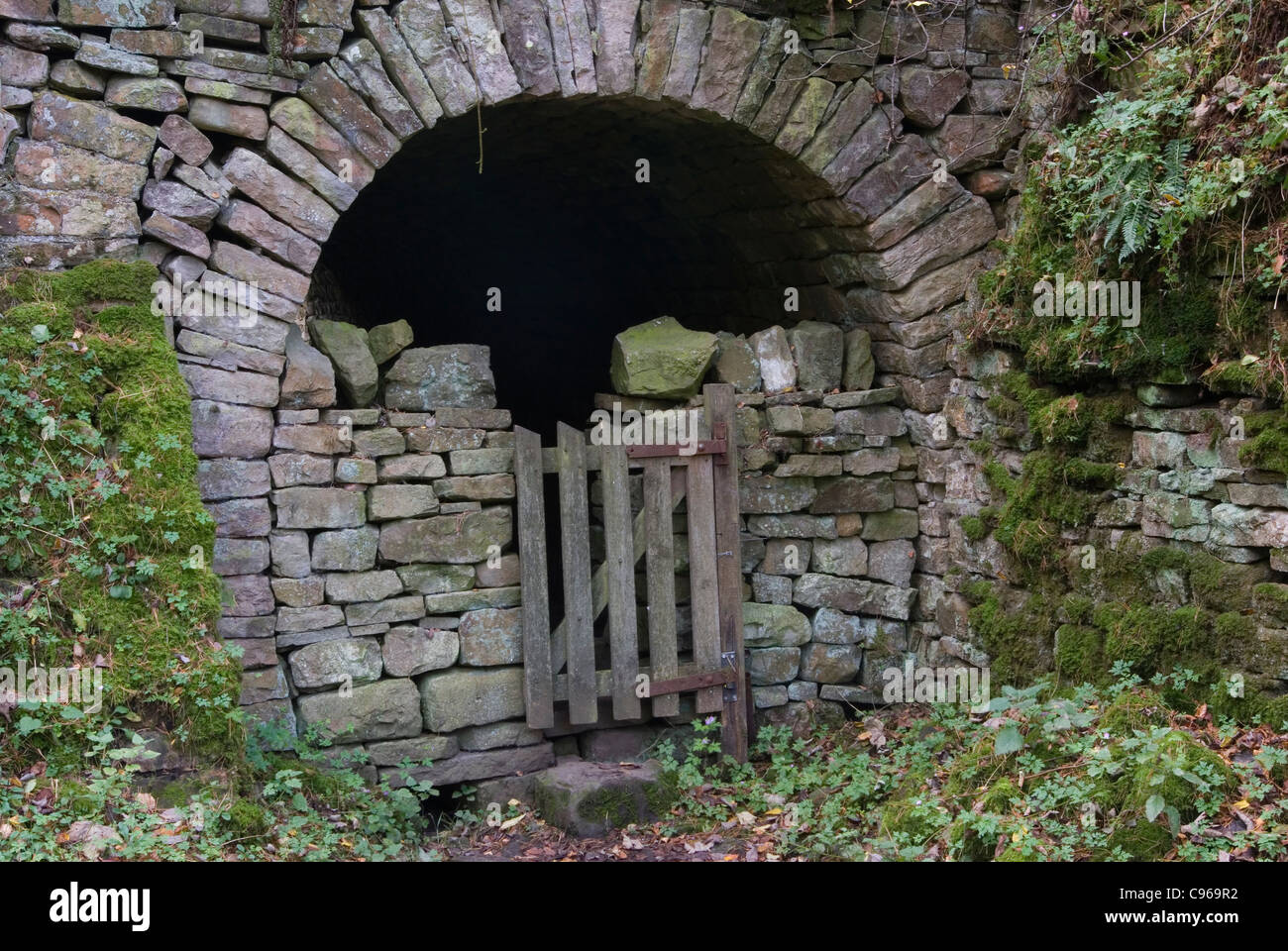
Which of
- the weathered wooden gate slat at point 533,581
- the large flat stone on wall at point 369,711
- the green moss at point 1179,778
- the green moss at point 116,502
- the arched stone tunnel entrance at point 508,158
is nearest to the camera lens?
the green moss at point 1179,778

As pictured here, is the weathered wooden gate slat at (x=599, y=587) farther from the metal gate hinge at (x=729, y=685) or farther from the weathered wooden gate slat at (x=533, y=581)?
the metal gate hinge at (x=729, y=685)

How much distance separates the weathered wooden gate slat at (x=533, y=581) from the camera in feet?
18.0

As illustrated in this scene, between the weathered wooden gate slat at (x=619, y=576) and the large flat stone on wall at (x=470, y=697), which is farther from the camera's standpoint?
the weathered wooden gate slat at (x=619, y=576)

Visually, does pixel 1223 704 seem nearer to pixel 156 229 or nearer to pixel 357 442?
pixel 357 442

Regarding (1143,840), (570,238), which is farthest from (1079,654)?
(570,238)

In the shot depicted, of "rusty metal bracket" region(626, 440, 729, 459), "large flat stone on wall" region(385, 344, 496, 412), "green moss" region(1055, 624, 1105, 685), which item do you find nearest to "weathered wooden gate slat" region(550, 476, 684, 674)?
"rusty metal bracket" region(626, 440, 729, 459)

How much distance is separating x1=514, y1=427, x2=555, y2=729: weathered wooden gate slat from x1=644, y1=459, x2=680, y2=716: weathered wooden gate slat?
1.69 ft

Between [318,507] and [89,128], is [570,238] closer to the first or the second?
[318,507]

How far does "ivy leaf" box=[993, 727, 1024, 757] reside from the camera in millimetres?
4230

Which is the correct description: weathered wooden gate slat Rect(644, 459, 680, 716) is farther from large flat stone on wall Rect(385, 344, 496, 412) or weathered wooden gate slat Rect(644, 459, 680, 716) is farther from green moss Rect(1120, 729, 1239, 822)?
green moss Rect(1120, 729, 1239, 822)

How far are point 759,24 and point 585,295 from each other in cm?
336

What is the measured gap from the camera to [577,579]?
554cm

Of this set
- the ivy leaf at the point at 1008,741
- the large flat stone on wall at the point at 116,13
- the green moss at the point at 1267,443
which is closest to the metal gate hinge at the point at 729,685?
the ivy leaf at the point at 1008,741

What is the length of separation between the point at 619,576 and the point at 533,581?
41cm
